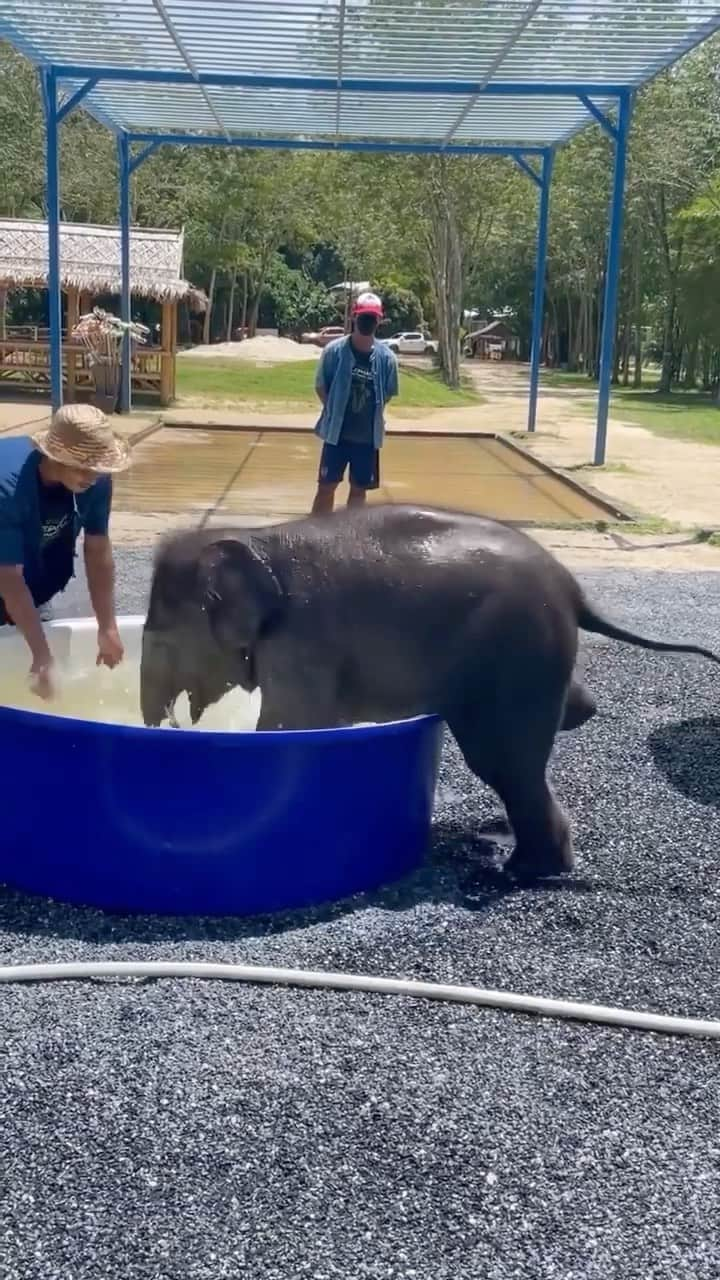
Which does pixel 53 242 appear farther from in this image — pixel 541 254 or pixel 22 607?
pixel 22 607

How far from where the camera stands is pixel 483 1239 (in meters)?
2.62

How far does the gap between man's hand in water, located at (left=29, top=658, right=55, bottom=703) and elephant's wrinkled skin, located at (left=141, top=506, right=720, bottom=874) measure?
1.12 ft

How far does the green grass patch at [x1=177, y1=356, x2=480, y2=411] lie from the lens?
27.2 metres

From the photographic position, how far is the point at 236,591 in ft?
13.2

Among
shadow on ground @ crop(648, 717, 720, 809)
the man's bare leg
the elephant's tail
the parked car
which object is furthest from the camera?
the parked car

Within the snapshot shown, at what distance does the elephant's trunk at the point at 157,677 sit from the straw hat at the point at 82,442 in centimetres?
54

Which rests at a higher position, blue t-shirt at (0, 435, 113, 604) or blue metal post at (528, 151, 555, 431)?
blue metal post at (528, 151, 555, 431)

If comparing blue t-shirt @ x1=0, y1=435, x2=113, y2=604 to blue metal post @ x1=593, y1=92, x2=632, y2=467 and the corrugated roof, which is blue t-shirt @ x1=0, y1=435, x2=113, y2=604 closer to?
the corrugated roof

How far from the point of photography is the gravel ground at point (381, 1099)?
2596mm

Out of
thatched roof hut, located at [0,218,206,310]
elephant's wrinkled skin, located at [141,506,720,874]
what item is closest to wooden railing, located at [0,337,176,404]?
thatched roof hut, located at [0,218,206,310]

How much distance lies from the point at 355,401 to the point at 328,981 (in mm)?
5937

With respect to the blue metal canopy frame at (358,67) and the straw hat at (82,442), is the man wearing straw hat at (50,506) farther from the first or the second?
the blue metal canopy frame at (358,67)

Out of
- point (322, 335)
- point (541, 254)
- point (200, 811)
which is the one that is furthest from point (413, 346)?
point (200, 811)

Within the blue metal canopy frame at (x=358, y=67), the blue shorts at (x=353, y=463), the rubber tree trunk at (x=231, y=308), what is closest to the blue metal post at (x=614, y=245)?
the blue metal canopy frame at (x=358, y=67)
